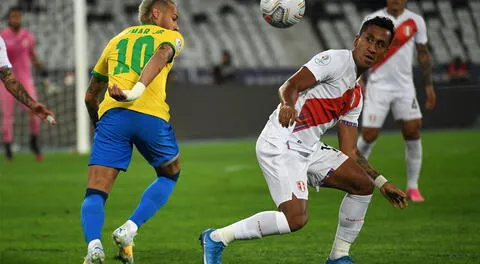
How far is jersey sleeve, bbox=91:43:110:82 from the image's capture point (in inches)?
293

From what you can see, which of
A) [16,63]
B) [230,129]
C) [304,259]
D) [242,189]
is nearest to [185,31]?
[230,129]

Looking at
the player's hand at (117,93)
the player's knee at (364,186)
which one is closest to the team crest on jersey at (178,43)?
the player's hand at (117,93)

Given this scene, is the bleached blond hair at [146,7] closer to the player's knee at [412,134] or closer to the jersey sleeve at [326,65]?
the jersey sleeve at [326,65]

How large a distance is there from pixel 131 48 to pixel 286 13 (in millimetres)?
1164

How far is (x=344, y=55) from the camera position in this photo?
709 centimetres

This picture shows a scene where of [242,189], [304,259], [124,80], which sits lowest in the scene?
[242,189]

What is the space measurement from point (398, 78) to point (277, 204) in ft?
Result: 18.3

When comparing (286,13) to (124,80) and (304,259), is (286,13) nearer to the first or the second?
(124,80)

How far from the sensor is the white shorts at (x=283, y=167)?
701cm

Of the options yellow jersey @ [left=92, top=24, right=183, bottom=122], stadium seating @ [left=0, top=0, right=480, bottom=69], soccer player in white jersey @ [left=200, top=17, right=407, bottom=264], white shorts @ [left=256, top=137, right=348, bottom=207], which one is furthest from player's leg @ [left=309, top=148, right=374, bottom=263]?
stadium seating @ [left=0, top=0, right=480, bottom=69]

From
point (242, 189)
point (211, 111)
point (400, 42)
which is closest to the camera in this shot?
point (400, 42)

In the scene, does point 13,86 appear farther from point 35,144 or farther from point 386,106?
point 35,144

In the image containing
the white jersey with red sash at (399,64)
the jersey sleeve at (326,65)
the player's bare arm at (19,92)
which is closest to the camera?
the jersey sleeve at (326,65)

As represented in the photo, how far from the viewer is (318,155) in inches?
289
